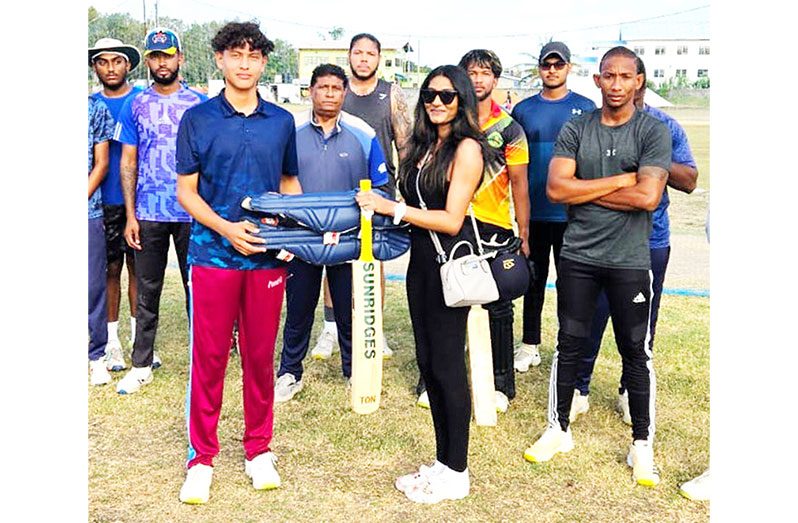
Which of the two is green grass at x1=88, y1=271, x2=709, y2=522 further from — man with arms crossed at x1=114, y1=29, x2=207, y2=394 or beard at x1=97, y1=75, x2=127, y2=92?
beard at x1=97, y1=75, x2=127, y2=92

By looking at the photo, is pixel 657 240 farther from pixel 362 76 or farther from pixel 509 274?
pixel 362 76

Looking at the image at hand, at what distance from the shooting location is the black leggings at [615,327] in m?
3.74

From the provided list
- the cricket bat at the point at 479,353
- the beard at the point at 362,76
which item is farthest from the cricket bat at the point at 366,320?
the beard at the point at 362,76

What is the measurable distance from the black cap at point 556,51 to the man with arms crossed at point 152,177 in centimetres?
215

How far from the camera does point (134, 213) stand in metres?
5.03

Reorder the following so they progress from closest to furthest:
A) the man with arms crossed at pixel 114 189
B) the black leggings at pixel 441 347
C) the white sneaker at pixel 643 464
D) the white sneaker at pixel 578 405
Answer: the black leggings at pixel 441 347 → the white sneaker at pixel 643 464 → the white sneaker at pixel 578 405 → the man with arms crossed at pixel 114 189

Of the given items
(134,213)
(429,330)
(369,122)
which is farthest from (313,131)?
(429,330)

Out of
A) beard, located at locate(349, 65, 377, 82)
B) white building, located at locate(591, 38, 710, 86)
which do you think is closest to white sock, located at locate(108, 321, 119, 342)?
beard, located at locate(349, 65, 377, 82)

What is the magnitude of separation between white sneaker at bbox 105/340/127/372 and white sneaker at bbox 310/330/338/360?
129cm

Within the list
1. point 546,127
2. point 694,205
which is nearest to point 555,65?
point 546,127

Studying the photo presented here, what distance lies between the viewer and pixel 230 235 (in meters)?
3.45

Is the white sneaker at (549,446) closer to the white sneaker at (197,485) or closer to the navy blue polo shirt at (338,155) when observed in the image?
the white sneaker at (197,485)
